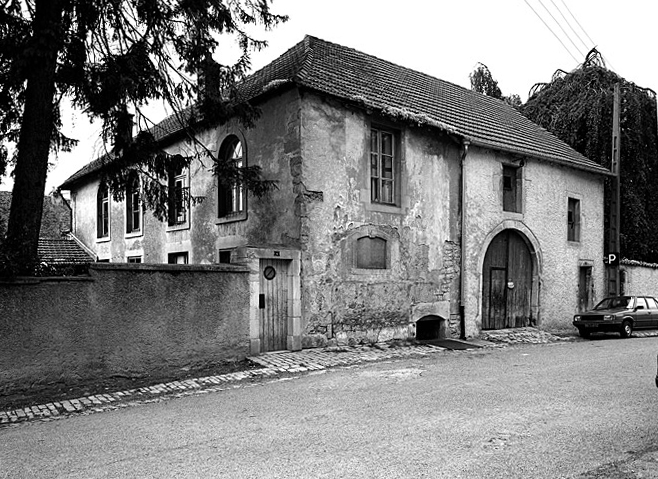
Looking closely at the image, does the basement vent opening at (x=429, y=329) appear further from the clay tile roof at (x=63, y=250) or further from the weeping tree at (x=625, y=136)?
the clay tile roof at (x=63, y=250)

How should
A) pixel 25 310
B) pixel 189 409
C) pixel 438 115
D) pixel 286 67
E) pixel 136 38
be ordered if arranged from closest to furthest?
pixel 189 409 → pixel 25 310 → pixel 136 38 → pixel 286 67 → pixel 438 115

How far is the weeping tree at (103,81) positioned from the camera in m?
8.62

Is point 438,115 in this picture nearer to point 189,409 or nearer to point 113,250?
point 189,409

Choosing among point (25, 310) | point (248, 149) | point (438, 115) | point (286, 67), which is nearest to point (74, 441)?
point (25, 310)

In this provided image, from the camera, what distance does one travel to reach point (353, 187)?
1320 centimetres

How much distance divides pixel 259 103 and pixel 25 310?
7258mm

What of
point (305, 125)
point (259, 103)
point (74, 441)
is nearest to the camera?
point (74, 441)

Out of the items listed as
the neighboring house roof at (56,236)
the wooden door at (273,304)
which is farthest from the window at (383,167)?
the neighboring house roof at (56,236)

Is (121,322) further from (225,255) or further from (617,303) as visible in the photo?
(617,303)

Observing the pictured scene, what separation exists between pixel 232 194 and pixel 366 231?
13.2ft

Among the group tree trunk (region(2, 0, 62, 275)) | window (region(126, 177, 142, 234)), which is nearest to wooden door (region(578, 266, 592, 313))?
window (region(126, 177, 142, 234))

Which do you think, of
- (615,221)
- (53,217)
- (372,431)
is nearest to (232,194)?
(372,431)

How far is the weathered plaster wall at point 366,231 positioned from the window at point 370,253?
0.16m

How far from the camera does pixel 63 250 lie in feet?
79.2
